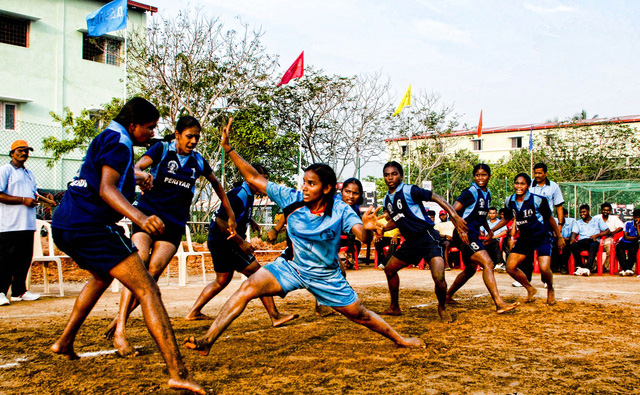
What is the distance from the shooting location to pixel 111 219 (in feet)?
12.8

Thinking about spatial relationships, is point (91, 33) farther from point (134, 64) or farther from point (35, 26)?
point (35, 26)

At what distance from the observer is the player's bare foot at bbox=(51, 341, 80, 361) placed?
4.15 meters

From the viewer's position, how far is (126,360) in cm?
430

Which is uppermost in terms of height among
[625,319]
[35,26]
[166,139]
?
[35,26]

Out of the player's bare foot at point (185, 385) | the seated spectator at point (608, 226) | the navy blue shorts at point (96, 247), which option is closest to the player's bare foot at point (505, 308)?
the player's bare foot at point (185, 385)

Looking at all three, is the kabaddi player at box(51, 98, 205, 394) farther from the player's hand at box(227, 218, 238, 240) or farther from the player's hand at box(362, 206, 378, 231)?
the player's hand at box(227, 218, 238, 240)

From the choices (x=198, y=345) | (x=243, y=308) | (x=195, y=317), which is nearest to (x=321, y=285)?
(x=243, y=308)

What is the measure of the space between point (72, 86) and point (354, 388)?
23194 mm

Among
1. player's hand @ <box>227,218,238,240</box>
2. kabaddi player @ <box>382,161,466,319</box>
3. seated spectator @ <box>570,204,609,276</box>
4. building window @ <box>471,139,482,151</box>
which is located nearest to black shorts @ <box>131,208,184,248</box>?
player's hand @ <box>227,218,238,240</box>

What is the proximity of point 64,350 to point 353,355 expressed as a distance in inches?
88.5

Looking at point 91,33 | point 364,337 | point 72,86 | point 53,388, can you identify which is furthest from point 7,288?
point 72,86

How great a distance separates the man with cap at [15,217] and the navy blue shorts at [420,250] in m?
5.17

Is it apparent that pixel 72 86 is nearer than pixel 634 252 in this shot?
No

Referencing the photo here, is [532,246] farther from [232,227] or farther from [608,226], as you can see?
[608,226]
